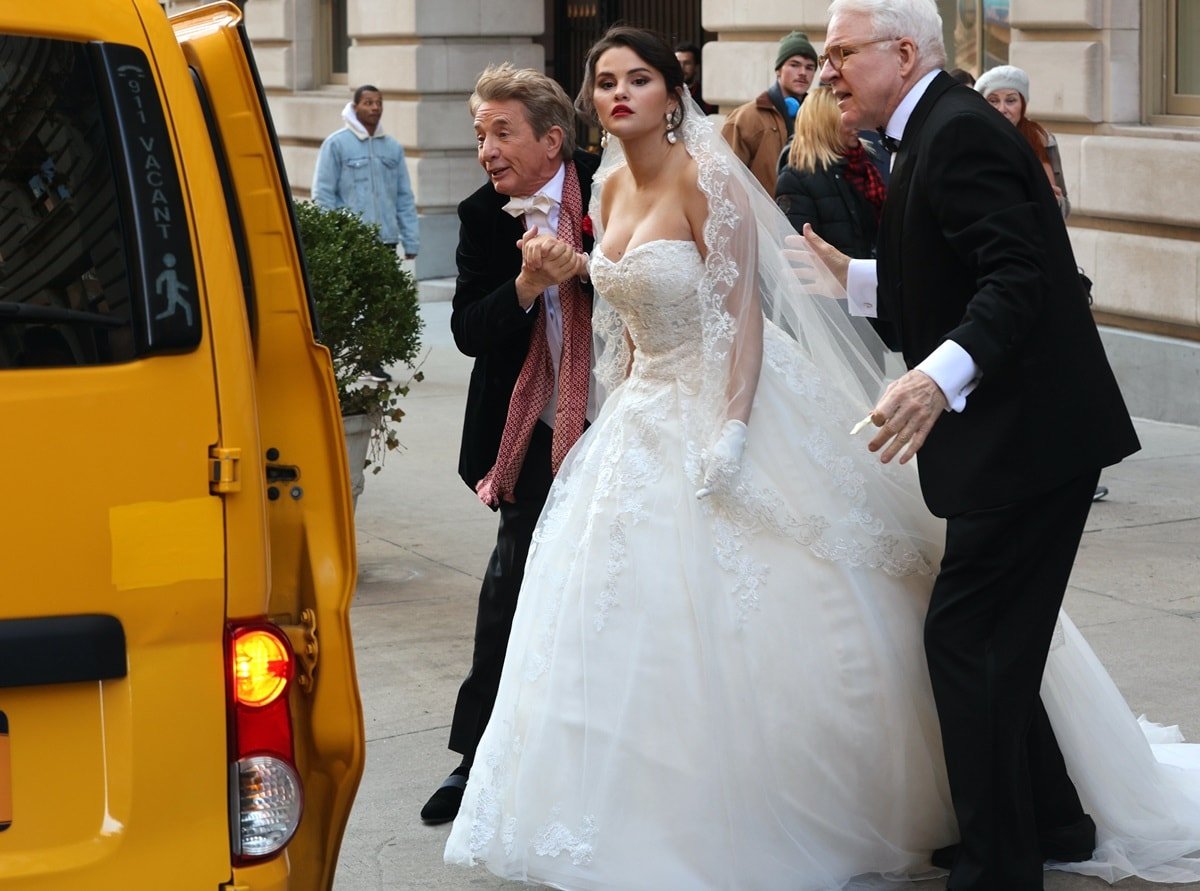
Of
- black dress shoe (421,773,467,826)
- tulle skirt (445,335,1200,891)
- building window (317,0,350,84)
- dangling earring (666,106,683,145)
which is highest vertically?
building window (317,0,350,84)

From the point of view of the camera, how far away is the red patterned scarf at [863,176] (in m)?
6.88

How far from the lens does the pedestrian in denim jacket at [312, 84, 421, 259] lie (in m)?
13.1

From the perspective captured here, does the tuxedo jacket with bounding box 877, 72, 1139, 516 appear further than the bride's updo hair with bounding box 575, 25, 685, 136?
No

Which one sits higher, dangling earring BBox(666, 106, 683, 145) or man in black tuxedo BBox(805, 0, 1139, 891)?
dangling earring BBox(666, 106, 683, 145)

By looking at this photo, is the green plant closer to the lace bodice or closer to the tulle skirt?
the lace bodice

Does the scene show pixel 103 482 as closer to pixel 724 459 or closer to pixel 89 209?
pixel 89 209

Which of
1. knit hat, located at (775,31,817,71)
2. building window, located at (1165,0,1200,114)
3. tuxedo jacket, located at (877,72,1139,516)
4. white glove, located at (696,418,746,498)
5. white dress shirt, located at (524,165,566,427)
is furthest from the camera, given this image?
building window, located at (1165,0,1200,114)

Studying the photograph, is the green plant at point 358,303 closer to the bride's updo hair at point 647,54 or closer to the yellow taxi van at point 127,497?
the bride's updo hair at point 647,54

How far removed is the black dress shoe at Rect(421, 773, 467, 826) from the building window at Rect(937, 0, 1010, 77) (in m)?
7.75

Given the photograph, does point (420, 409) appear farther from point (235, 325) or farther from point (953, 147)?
point (235, 325)

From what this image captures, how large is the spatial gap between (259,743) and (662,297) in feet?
6.17

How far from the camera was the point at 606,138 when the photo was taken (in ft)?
15.4

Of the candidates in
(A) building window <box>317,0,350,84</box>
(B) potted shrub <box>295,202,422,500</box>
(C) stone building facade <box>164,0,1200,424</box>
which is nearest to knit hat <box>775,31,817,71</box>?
(C) stone building facade <box>164,0,1200,424</box>

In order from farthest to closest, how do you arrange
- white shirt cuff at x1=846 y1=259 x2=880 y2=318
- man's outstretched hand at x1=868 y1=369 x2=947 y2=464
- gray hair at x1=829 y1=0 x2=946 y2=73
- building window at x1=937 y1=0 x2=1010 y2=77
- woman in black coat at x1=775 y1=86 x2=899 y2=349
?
1. building window at x1=937 y1=0 x2=1010 y2=77
2. woman in black coat at x1=775 y1=86 x2=899 y2=349
3. white shirt cuff at x1=846 y1=259 x2=880 y2=318
4. gray hair at x1=829 y1=0 x2=946 y2=73
5. man's outstretched hand at x1=868 y1=369 x2=947 y2=464
